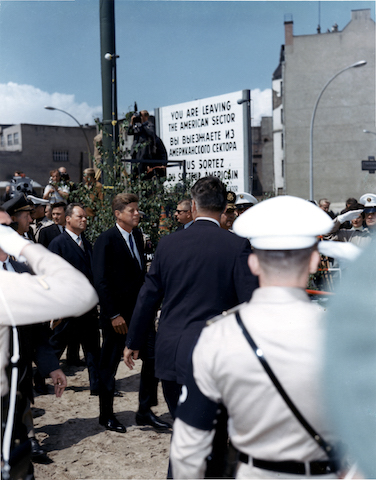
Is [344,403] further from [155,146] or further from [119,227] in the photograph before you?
[155,146]

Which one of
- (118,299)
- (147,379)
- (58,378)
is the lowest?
(147,379)

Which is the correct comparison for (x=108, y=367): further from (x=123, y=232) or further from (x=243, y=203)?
(x=243, y=203)

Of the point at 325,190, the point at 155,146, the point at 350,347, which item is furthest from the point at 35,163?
the point at 350,347

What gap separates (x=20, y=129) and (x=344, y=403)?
177 feet

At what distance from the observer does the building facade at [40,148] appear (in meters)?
51.5

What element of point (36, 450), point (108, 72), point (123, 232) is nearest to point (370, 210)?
point (123, 232)

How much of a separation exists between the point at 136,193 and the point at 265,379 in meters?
5.66

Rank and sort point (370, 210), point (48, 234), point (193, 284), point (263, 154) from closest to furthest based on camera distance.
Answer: point (193, 284)
point (370, 210)
point (48, 234)
point (263, 154)

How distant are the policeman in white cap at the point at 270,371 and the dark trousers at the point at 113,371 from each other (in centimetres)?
301

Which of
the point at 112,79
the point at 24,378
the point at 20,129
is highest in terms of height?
the point at 20,129

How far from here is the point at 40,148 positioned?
52906 millimetres

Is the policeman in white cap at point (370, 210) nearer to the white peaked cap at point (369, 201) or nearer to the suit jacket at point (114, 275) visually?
the white peaked cap at point (369, 201)

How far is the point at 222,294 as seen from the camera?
2.93 m

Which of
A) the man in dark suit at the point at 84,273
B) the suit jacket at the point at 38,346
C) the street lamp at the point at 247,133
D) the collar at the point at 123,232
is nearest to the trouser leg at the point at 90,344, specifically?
the man in dark suit at the point at 84,273
